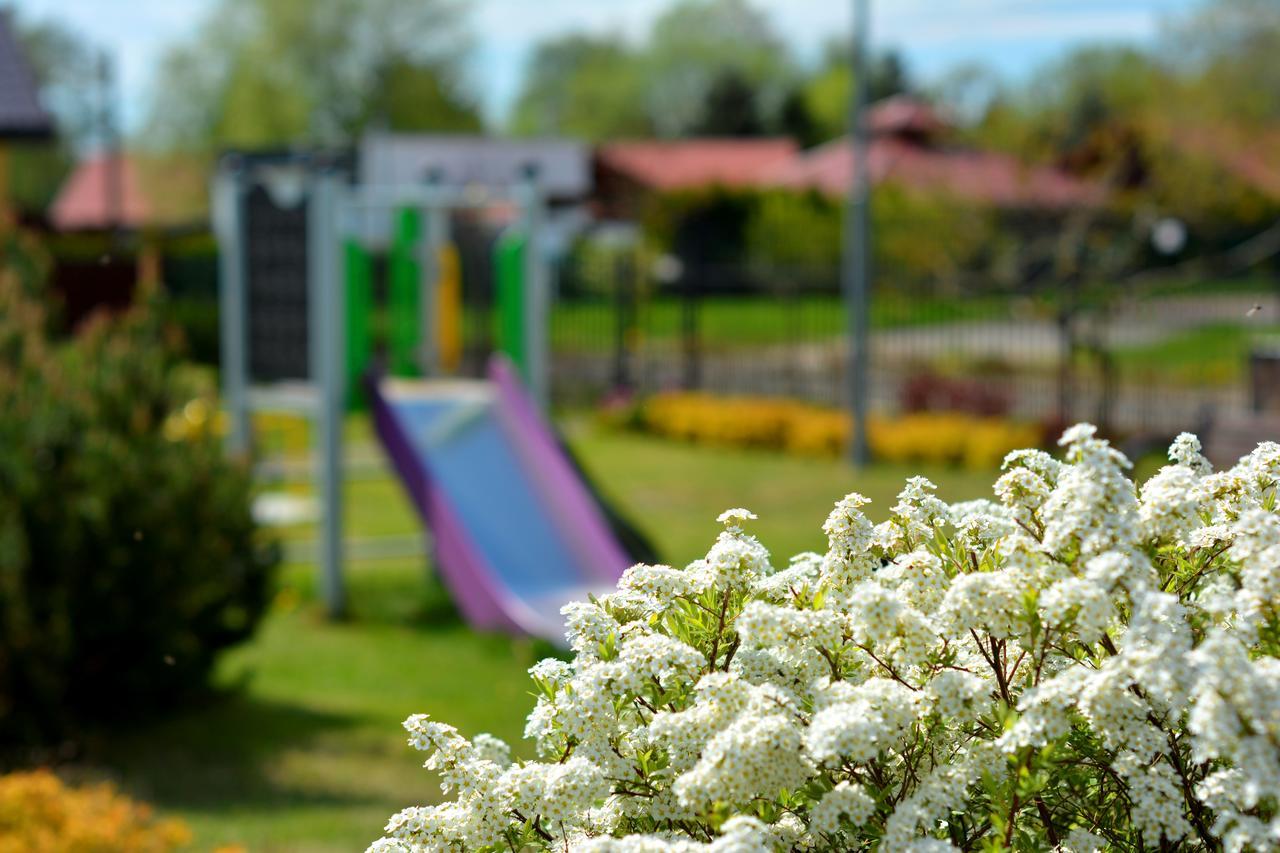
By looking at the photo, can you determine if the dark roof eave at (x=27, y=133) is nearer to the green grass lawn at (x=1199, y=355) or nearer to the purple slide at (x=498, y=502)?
the purple slide at (x=498, y=502)

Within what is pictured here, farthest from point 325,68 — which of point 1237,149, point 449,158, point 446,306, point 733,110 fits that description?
point 446,306

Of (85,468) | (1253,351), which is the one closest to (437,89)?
(1253,351)

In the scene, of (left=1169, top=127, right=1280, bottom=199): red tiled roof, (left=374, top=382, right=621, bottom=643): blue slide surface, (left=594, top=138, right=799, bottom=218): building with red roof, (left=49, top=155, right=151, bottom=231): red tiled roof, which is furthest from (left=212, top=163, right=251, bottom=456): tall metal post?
(left=49, top=155, right=151, bottom=231): red tiled roof

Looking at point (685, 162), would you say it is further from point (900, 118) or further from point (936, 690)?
point (936, 690)

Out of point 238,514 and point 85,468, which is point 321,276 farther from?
point 85,468

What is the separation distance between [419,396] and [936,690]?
8.73 meters

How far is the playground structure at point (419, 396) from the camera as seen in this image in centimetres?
951

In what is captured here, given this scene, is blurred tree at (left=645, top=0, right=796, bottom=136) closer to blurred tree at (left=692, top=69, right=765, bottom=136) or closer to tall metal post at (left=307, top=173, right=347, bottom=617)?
blurred tree at (left=692, top=69, right=765, bottom=136)

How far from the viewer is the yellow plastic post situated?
11.8 m

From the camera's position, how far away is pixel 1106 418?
15.0 metres

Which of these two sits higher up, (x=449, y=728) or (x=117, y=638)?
(x=449, y=728)

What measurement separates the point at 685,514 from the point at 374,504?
3081mm

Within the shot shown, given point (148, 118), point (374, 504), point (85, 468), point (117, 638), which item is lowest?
point (374, 504)

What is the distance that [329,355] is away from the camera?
997 cm
